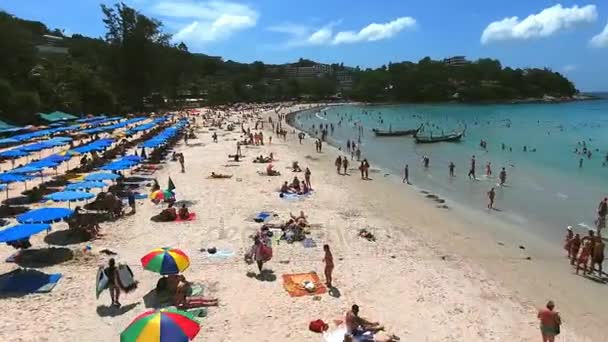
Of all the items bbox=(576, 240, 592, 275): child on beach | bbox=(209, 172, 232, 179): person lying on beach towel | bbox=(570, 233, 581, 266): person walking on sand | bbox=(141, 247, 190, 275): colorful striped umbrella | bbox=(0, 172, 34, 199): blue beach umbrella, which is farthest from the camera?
bbox=(209, 172, 232, 179): person lying on beach towel

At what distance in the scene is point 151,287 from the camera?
1202cm

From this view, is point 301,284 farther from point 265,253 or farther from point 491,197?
Answer: point 491,197

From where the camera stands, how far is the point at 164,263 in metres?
11.2

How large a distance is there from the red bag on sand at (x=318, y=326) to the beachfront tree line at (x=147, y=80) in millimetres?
42387

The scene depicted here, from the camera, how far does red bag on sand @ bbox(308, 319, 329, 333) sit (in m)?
10.1

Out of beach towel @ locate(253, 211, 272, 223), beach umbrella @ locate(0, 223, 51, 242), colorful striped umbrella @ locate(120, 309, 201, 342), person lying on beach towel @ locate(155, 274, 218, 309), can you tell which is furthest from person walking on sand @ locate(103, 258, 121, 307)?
beach towel @ locate(253, 211, 272, 223)

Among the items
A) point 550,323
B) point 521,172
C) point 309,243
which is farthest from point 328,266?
point 521,172

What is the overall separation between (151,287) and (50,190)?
37.4 ft

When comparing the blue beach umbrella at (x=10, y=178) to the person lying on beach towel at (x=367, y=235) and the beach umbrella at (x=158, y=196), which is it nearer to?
the beach umbrella at (x=158, y=196)

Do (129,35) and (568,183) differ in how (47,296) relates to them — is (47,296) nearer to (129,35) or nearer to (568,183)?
(568,183)

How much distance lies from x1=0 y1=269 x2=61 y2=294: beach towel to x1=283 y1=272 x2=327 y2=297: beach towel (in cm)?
573

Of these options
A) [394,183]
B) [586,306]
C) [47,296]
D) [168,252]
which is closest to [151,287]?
[168,252]

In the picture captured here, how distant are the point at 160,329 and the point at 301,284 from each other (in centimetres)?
531

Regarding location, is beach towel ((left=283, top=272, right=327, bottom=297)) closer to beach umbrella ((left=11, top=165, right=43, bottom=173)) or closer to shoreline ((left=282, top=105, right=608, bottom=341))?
shoreline ((left=282, top=105, right=608, bottom=341))
